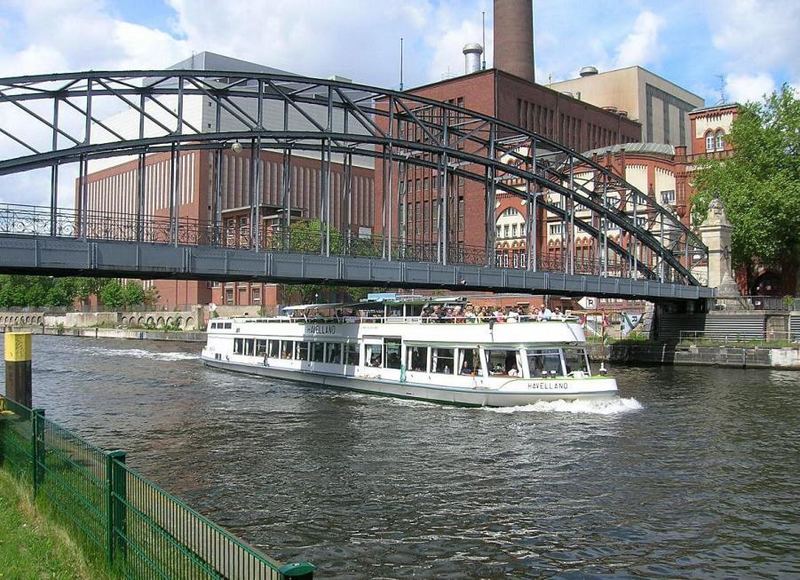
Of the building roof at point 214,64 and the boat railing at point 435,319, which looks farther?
the building roof at point 214,64

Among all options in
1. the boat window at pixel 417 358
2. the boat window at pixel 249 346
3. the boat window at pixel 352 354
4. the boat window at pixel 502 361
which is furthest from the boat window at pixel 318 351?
the boat window at pixel 502 361

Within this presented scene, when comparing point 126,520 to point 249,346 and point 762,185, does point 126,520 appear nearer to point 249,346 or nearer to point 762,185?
point 249,346

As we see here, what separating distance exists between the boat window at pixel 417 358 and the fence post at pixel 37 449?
25.2m

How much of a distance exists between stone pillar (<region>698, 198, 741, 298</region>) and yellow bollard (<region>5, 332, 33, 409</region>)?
58.1 metres

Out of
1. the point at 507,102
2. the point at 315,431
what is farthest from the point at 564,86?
the point at 315,431

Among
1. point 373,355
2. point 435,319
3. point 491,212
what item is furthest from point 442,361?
point 491,212

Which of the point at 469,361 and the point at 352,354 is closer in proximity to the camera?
the point at 469,361

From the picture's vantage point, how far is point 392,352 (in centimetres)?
3972

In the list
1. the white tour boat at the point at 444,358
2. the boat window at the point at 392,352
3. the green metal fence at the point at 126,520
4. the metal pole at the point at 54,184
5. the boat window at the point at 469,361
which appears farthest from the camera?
the boat window at the point at 392,352

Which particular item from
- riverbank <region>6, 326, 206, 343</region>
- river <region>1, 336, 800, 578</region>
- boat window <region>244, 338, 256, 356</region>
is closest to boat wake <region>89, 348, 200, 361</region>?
boat window <region>244, 338, 256, 356</region>

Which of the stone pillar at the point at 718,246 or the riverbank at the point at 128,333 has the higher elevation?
the stone pillar at the point at 718,246

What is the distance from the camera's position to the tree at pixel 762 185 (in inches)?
2724

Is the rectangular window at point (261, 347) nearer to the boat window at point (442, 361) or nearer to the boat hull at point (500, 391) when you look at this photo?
the boat hull at point (500, 391)

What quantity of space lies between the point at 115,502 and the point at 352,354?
32939 millimetres
